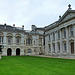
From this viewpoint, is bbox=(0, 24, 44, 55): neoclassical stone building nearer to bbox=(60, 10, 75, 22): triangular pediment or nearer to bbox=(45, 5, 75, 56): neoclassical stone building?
bbox=(45, 5, 75, 56): neoclassical stone building

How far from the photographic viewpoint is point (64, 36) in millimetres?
40156

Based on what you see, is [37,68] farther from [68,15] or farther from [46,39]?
[46,39]

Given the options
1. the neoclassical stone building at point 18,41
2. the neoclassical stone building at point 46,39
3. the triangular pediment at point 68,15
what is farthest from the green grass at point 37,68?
the neoclassical stone building at point 18,41

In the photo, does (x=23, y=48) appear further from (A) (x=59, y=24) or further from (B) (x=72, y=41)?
(B) (x=72, y=41)

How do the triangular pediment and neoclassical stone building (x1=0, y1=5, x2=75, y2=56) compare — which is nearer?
the triangular pediment

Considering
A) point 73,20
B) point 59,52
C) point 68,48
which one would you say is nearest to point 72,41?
point 68,48

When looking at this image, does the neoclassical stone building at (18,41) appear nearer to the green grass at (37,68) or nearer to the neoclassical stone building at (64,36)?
the neoclassical stone building at (64,36)

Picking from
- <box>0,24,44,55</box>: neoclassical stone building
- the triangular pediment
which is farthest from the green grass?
<box>0,24,44,55</box>: neoclassical stone building

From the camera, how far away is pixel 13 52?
5200 cm

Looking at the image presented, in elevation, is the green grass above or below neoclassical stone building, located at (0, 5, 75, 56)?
below

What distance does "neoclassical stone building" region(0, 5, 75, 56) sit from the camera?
121 feet

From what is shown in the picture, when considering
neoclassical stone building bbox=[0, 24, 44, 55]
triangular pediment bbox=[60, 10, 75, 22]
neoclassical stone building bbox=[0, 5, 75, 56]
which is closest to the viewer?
triangular pediment bbox=[60, 10, 75, 22]

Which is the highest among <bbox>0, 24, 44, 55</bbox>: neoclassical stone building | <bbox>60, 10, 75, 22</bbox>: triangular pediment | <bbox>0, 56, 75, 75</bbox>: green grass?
<bbox>60, 10, 75, 22</bbox>: triangular pediment

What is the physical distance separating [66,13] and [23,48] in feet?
77.1
